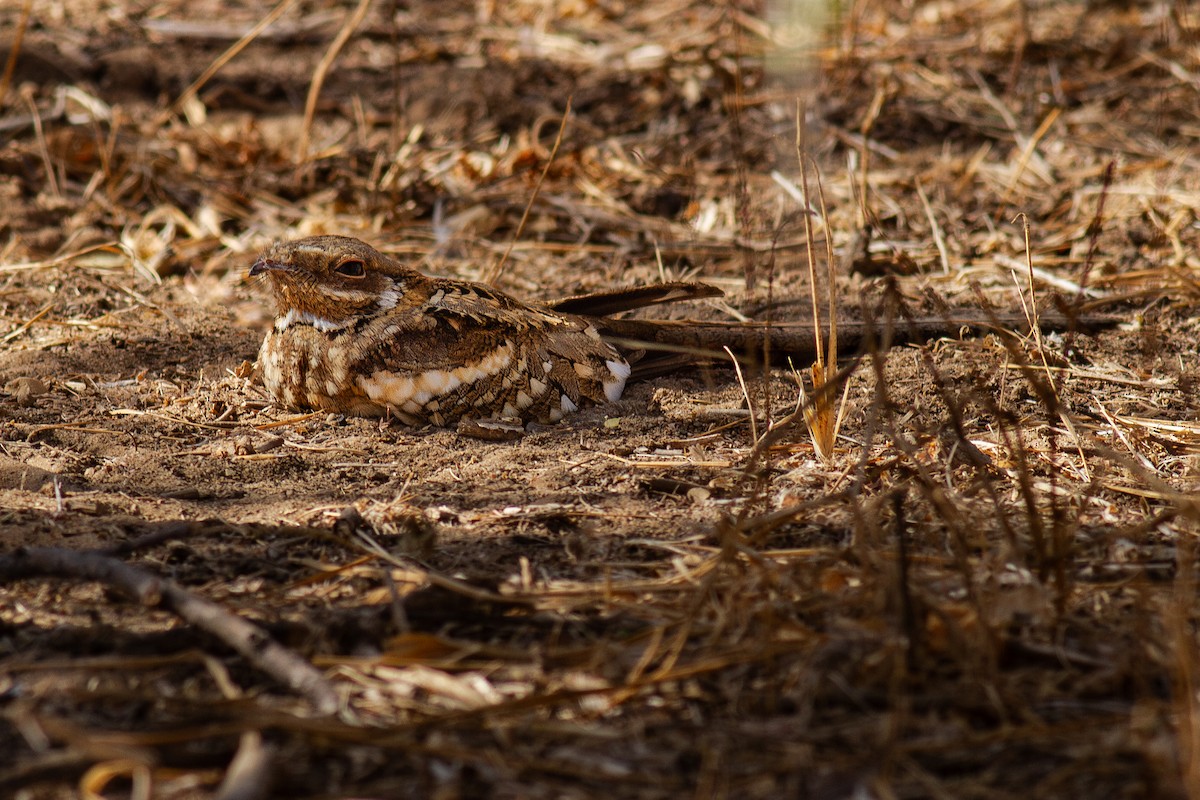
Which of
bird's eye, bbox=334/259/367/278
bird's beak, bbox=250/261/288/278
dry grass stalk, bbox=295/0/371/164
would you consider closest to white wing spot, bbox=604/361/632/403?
bird's eye, bbox=334/259/367/278

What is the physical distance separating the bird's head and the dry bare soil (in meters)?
0.35

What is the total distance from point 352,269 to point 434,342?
38cm

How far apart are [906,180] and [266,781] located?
4630 millimetres

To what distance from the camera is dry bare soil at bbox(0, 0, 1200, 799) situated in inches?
76.1

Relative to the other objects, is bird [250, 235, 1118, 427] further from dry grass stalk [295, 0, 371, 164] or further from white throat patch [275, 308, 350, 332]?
dry grass stalk [295, 0, 371, 164]

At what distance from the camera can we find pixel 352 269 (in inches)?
143

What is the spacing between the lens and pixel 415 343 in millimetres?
3537

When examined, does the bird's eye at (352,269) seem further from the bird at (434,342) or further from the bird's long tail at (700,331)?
the bird's long tail at (700,331)

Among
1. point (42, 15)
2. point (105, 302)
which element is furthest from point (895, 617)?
point (42, 15)

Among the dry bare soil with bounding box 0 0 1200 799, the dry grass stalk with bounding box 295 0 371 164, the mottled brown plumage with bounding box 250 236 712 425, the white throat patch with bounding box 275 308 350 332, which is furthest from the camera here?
the dry grass stalk with bounding box 295 0 371 164

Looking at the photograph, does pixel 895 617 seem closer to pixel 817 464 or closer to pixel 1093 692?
pixel 1093 692

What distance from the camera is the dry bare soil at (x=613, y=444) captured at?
193cm

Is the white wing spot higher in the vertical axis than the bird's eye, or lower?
lower

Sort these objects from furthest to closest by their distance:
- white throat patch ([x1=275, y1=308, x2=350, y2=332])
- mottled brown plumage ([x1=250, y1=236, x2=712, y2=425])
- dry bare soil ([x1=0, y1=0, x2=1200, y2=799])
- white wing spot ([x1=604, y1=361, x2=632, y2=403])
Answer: white wing spot ([x1=604, y1=361, x2=632, y2=403]) < white throat patch ([x1=275, y1=308, x2=350, y2=332]) < mottled brown plumage ([x1=250, y1=236, x2=712, y2=425]) < dry bare soil ([x1=0, y1=0, x2=1200, y2=799])
